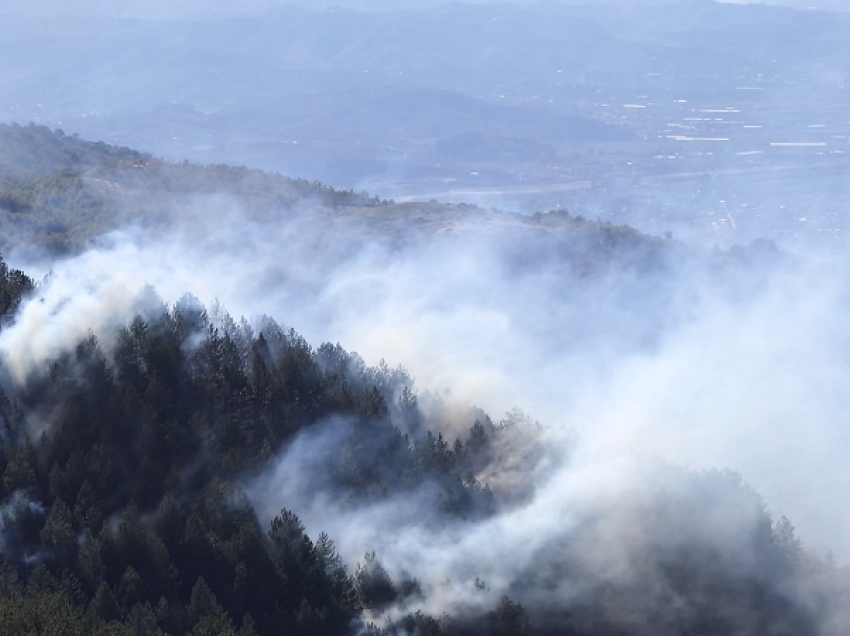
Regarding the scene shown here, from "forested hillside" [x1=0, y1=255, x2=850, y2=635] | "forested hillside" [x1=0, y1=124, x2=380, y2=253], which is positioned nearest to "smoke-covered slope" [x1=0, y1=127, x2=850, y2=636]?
"forested hillside" [x1=0, y1=255, x2=850, y2=635]

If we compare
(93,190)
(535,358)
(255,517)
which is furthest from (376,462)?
(93,190)

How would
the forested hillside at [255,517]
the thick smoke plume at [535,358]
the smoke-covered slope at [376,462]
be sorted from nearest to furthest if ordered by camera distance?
1. the forested hillside at [255,517]
2. the smoke-covered slope at [376,462]
3. the thick smoke plume at [535,358]

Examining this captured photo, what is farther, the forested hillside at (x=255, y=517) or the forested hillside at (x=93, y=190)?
the forested hillside at (x=93, y=190)

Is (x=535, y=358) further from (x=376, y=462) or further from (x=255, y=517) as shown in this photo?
(x=255, y=517)

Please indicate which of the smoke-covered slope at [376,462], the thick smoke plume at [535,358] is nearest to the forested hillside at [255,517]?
the smoke-covered slope at [376,462]

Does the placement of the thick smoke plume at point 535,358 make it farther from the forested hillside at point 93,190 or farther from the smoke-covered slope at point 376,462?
the forested hillside at point 93,190

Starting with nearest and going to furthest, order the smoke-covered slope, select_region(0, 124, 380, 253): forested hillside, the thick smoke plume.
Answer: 1. the smoke-covered slope
2. the thick smoke plume
3. select_region(0, 124, 380, 253): forested hillside

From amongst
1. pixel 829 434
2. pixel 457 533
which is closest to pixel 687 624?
pixel 457 533

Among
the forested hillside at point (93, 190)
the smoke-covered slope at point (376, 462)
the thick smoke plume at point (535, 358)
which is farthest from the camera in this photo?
the forested hillside at point (93, 190)

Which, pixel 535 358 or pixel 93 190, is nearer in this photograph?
pixel 535 358

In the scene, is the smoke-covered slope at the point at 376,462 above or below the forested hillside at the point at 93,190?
below

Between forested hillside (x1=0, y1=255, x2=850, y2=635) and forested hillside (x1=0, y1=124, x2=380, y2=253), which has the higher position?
forested hillside (x1=0, y1=124, x2=380, y2=253)

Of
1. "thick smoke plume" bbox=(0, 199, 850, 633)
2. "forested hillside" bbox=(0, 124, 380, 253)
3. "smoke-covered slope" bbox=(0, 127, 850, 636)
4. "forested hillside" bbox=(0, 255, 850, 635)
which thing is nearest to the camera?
"forested hillside" bbox=(0, 255, 850, 635)

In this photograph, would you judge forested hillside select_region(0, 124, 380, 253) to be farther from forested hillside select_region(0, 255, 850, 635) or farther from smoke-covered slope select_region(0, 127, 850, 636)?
forested hillside select_region(0, 255, 850, 635)
